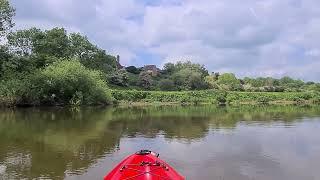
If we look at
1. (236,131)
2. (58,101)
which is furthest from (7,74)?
(236,131)

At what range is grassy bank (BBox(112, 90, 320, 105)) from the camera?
290 feet

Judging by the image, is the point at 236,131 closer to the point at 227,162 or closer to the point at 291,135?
the point at 291,135

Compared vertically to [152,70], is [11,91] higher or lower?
lower

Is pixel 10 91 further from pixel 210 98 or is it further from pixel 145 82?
pixel 145 82

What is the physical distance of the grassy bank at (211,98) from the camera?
88.3m

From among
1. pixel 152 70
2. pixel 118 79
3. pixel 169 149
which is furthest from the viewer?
pixel 152 70

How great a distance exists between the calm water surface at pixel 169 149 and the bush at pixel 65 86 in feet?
91.2

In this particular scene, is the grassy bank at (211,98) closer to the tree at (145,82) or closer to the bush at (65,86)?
the bush at (65,86)

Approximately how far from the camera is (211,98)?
93750 millimetres

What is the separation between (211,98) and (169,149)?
70770 mm

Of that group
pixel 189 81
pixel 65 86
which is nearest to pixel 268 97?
pixel 189 81

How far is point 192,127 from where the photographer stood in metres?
35.8

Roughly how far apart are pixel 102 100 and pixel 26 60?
13867 millimetres

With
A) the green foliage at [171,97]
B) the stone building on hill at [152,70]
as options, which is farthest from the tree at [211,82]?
the green foliage at [171,97]
